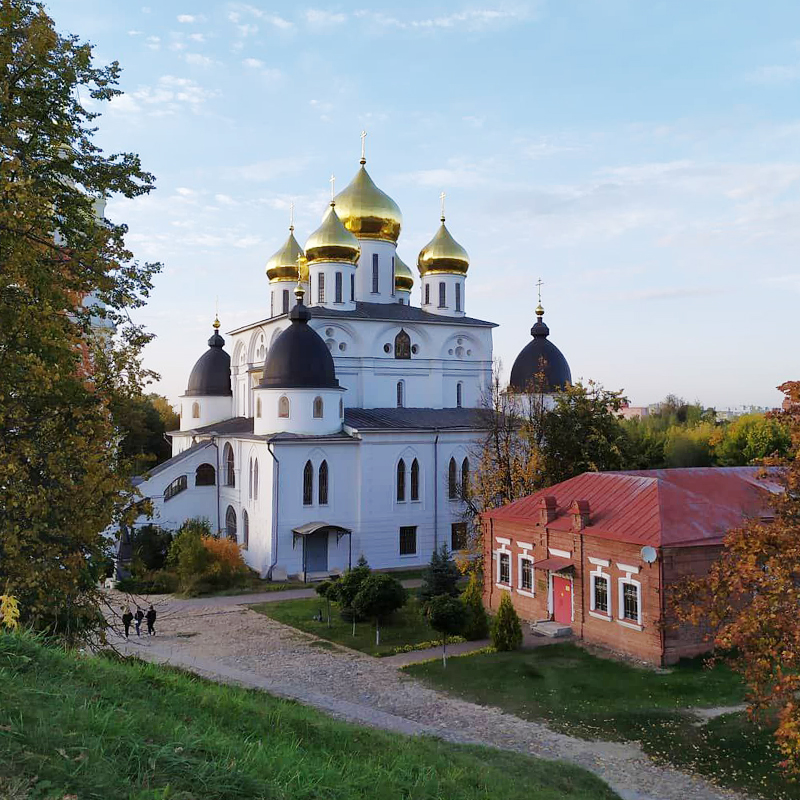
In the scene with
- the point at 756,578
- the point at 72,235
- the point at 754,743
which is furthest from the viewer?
the point at 754,743

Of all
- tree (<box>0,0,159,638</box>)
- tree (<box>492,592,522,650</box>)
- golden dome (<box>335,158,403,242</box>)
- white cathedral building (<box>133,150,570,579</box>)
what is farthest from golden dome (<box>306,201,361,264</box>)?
tree (<box>0,0,159,638</box>)

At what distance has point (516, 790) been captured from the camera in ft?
26.9

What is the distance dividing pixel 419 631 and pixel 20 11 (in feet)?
53.9

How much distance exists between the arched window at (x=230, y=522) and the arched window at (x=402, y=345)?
983cm

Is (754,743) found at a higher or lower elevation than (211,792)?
lower

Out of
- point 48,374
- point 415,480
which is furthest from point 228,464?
point 48,374

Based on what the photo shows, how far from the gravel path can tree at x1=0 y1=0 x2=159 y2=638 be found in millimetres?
6910

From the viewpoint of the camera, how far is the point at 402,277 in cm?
3884

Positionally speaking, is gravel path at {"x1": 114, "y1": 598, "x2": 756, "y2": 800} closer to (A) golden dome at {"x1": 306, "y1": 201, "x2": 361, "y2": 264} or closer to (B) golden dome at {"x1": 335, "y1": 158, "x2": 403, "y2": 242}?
(A) golden dome at {"x1": 306, "y1": 201, "x2": 361, "y2": 264}

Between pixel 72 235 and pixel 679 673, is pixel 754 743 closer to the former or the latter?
pixel 679 673

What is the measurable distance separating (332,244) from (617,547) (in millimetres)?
20786

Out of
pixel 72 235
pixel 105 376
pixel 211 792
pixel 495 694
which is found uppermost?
pixel 72 235

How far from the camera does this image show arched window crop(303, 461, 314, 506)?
1105 inches

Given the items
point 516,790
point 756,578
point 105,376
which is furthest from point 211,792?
point 756,578
